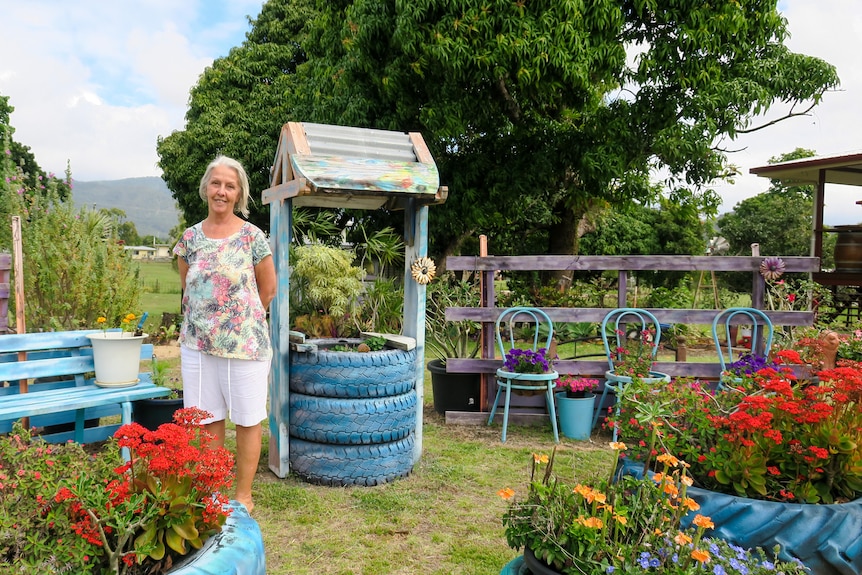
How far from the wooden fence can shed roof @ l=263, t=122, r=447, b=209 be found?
1.33 metres

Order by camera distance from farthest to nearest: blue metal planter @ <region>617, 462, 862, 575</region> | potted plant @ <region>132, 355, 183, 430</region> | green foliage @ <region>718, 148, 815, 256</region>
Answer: green foliage @ <region>718, 148, 815, 256</region>
potted plant @ <region>132, 355, 183, 430</region>
blue metal planter @ <region>617, 462, 862, 575</region>

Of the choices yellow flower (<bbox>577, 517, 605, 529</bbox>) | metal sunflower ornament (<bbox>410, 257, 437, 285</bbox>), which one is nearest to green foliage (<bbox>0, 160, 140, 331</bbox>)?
metal sunflower ornament (<bbox>410, 257, 437, 285</bbox>)

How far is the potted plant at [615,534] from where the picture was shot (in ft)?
5.80

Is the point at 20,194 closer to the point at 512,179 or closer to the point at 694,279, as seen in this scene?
the point at 512,179

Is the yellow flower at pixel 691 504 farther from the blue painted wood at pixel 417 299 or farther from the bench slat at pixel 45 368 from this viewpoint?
the bench slat at pixel 45 368

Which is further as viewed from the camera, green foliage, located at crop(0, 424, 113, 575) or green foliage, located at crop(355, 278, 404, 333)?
green foliage, located at crop(355, 278, 404, 333)

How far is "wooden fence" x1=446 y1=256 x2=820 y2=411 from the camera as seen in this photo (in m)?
5.17

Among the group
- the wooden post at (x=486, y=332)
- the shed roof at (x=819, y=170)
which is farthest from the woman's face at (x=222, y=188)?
the shed roof at (x=819, y=170)

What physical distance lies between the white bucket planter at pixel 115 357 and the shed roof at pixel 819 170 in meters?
10.8

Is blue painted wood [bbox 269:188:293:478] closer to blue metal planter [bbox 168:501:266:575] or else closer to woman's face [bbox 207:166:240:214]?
woman's face [bbox 207:166:240:214]

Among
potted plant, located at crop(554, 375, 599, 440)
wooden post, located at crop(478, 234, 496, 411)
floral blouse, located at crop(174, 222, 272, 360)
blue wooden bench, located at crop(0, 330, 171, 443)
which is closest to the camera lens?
floral blouse, located at crop(174, 222, 272, 360)

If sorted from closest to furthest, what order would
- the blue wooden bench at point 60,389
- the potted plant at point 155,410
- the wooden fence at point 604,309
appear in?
the blue wooden bench at point 60,389
the potted plant at point 155,410
the wooden fence at point 604,309

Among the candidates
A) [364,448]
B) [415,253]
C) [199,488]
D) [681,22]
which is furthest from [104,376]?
[681,22]

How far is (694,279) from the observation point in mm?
16625
